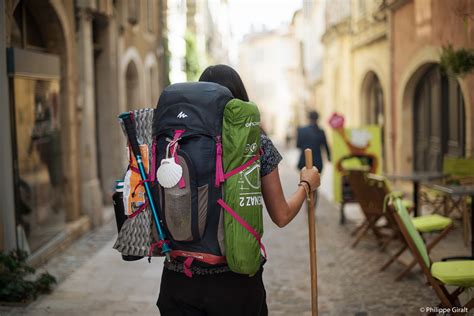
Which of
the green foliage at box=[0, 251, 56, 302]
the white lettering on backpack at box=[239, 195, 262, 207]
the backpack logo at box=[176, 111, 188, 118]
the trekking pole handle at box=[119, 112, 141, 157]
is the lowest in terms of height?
A: the green foliage at box=[0, 251, 56, 302]

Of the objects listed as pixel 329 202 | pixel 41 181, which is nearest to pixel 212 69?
pixel 41 181

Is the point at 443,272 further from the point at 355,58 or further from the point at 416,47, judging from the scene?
the point at 355,58

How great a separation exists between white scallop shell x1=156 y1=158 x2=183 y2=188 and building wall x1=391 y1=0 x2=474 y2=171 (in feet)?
24.6

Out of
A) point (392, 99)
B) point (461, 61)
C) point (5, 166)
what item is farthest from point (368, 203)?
point (392, 99)

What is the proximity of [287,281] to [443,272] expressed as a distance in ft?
7.84

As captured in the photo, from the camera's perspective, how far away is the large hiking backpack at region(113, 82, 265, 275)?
2789mm

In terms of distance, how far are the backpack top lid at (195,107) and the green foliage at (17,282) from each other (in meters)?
3.76

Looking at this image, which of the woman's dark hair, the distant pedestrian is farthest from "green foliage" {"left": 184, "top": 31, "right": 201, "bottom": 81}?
the woman's dark hair

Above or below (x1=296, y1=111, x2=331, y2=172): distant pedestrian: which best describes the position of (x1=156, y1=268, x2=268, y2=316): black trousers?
below

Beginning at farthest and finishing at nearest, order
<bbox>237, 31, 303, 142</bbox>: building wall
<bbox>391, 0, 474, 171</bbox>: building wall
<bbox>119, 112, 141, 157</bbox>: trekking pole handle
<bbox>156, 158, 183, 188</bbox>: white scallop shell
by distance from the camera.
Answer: <bbox>237, 31, 303, 142</bbox>: building wall → <bbox>391, 0, 474, 171</bbox>: building wall → <bbox>119, 112, 141, 157</bbox>: trekking pole handle → <bbox>156, 158, 183, 188</bbox>: white scallop shell

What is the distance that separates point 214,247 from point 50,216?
6.88m

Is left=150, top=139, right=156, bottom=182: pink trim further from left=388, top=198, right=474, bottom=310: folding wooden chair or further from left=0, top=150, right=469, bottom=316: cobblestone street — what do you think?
left=0, top=150, right=469, bottom=316: cobblestone street

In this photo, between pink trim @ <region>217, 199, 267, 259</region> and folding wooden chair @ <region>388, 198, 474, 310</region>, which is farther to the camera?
folding wooden chair @ <region>388, 198, 474, 310</region>

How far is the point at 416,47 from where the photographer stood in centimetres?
1316
